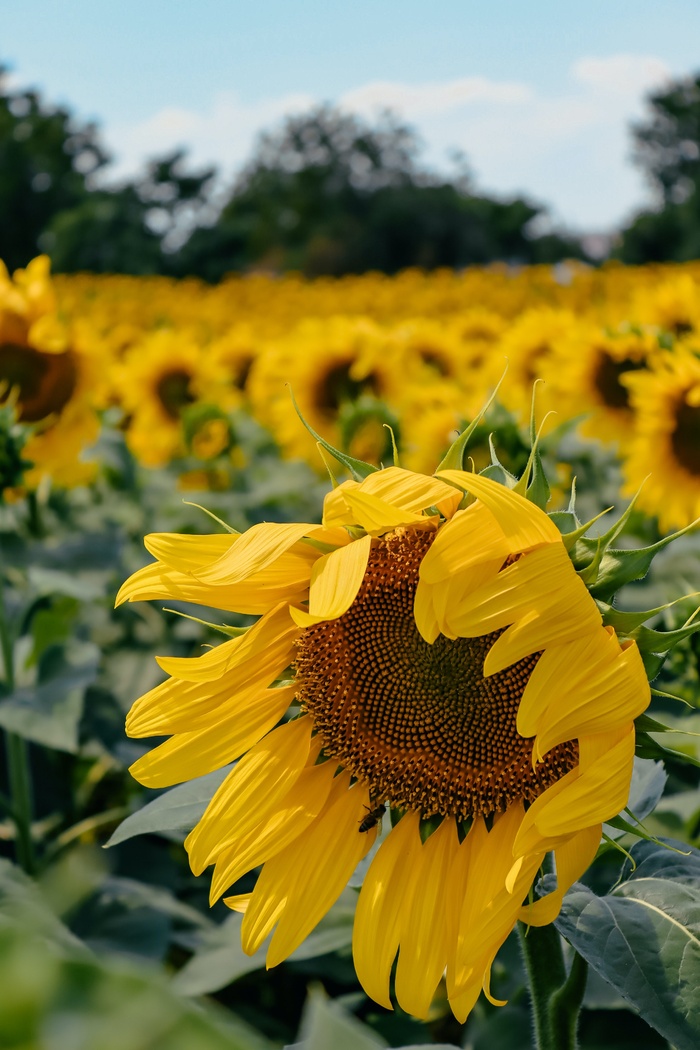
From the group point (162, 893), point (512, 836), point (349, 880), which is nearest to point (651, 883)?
point (512, 836)

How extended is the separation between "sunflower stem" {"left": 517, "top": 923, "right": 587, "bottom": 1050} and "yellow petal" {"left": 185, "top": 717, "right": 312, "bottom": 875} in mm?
279

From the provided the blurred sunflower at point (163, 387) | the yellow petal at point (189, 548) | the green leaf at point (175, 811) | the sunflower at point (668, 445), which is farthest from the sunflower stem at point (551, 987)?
the blurred sunflower at point (163, 387)

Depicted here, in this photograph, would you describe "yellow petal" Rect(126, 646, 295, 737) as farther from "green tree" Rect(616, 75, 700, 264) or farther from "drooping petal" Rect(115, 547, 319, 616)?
"green tree" Rect(616, 75, 700, 264)

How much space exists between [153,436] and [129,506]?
894mm

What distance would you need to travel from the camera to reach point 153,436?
4555mm

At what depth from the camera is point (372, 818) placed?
1098 millimetres

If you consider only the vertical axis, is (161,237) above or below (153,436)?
below

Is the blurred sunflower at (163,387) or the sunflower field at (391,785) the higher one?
the sunflower field at (391,785)

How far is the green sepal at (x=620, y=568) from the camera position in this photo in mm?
931

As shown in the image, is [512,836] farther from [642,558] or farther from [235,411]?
[235,411]

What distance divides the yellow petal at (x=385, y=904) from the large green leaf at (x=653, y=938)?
6.3 inches

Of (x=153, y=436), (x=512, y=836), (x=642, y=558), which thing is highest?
(x=642, y=558)

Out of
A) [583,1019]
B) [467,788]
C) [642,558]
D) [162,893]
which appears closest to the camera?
[642,558]

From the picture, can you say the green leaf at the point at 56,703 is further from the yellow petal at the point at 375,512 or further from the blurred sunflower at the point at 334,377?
the blurred sunflower at the point at 334,377
